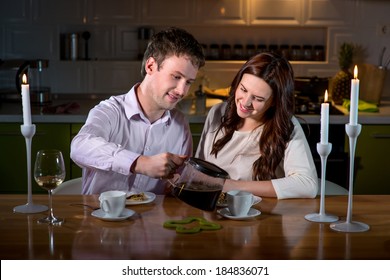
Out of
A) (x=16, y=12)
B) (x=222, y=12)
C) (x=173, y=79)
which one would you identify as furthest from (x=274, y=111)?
(x=16, y=12)

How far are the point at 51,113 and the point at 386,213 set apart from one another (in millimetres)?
2425

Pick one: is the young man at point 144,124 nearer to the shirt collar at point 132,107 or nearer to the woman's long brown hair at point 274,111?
the shirt collar at point 132,107

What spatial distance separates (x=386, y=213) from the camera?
7.34 ft

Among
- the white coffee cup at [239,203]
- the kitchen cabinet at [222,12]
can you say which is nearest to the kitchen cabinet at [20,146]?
the kitchen cabinet at [222,12]

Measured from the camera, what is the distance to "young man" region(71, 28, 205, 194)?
2422mm

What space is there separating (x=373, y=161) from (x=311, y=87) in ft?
2.29

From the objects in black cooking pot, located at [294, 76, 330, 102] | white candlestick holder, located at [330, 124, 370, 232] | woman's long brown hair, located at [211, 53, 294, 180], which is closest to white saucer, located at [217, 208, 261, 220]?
white candlestick holder, located at [330, 124, 370, 232]

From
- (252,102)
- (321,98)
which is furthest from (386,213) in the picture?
(321,98)

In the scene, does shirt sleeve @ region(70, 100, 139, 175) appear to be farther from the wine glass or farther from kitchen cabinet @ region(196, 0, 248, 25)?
kitchen cabinet @ region(196, 0, 248, 25)

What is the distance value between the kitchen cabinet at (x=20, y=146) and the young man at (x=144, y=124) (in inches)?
55.5

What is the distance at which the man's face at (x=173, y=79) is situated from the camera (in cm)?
253

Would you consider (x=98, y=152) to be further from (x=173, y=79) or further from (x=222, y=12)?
(x=222, y=12)

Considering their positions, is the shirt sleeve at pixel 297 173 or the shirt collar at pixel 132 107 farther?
the shirt collar at pixel 132 107

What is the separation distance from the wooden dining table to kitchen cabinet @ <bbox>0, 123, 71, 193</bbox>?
1807 millimetres
